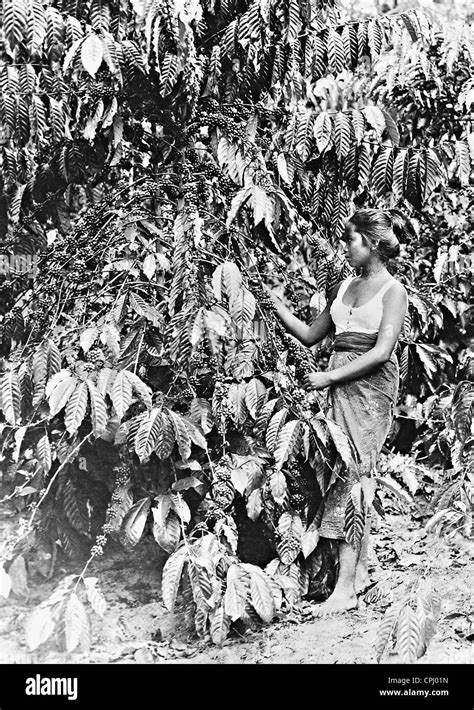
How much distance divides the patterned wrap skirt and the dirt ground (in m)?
0.26

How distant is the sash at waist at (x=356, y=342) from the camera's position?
2.25 metres

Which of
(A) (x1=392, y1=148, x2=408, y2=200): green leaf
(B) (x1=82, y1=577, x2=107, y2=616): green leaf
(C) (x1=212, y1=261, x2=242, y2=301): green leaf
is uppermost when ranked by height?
(A) (x1=392, y1=148, x2=408, y2=200): green leaf

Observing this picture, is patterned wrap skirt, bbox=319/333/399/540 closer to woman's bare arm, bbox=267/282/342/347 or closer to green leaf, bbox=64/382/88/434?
woman's bare arm, bbox=267/282/342/347

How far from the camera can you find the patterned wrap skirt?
2.27 m

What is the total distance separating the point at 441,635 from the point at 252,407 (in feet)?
2.55

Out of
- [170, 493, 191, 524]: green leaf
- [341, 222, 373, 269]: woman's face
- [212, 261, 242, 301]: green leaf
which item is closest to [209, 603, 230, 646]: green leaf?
[170, 493, 191, 524]: green leaf

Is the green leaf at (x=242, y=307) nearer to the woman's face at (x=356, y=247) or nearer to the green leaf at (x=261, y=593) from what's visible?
the woman's face at (x=356, y=247)

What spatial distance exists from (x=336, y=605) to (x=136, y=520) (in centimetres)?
64

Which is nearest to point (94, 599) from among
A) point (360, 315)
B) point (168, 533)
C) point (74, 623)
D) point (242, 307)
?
point (74, 623)

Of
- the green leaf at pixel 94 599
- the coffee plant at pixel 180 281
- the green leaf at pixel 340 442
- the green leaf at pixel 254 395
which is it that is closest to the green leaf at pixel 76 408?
the coffee plant at pixel 180 281

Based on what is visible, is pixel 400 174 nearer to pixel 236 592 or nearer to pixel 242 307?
pixel 242 307

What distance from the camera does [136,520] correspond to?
2053 millimetres
